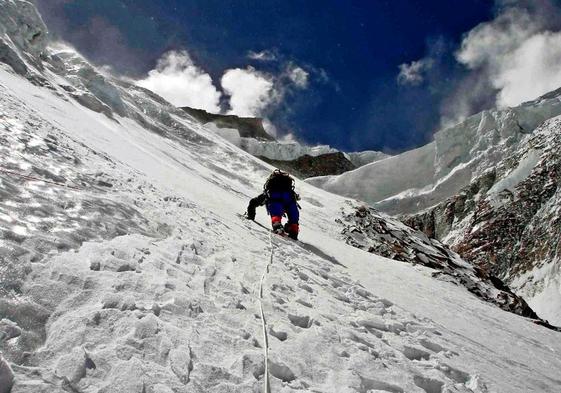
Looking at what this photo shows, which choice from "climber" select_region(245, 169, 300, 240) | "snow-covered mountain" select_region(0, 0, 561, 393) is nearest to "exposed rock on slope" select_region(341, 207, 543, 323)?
"climber" select_region(245, 169, 300, 240)

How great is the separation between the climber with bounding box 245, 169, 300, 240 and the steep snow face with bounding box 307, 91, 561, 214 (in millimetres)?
52027

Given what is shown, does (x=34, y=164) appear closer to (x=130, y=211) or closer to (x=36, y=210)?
(x=130, y=211)

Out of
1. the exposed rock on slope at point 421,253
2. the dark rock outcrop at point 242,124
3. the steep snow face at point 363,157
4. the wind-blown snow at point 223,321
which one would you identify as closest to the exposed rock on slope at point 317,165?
the steep snow face at point 363,157

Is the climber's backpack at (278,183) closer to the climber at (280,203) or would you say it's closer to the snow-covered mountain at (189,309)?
the climber at (280,203)

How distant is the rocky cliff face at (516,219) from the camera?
151 ft

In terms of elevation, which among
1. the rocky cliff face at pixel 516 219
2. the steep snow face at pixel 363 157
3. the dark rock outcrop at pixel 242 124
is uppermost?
the steep snow face at pixel 363 157

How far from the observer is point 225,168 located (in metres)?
28.9

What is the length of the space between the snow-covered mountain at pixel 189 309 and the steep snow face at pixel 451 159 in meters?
56.1

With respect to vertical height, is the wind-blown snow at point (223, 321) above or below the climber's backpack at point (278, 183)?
below

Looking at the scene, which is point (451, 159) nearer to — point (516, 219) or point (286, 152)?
point (516, 219)

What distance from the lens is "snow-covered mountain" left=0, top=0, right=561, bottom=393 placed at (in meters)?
3.12

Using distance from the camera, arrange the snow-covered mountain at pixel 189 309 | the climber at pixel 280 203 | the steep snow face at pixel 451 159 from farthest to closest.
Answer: the steep snow face at pixel 451 159 < the climber at pixel 280 203 < the snow-covered mountain at pixel 189 309

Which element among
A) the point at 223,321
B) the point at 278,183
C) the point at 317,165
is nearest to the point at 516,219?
the point at 317,165

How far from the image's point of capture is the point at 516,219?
188 ft
